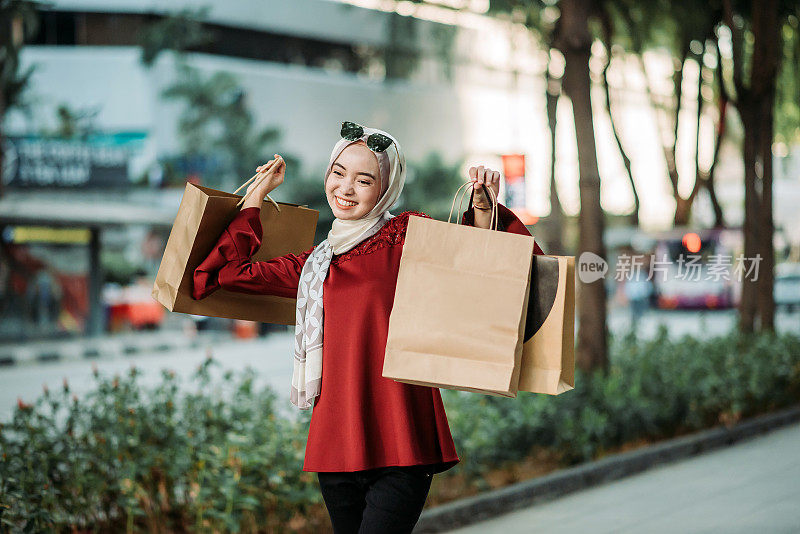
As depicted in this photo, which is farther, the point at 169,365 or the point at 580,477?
the point at 169,365

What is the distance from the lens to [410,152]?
32.8 metres

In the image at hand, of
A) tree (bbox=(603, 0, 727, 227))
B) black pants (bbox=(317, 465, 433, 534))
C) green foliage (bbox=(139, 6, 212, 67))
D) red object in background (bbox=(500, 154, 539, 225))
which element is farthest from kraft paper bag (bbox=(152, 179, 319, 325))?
green foliage (bbox=(139, 6, 212, 67))

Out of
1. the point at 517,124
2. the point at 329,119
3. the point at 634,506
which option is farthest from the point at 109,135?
the point at 634,506

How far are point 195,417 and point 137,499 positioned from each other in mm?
635

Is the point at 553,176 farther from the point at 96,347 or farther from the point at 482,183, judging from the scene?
the point at 96,347

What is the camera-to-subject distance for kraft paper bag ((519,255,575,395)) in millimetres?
2527

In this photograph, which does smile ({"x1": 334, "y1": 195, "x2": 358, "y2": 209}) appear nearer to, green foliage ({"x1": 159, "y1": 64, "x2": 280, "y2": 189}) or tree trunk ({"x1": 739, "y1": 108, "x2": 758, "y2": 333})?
tree trunk ({"x1": 739, "y1": 108, "x2": 758, "y2": 333})

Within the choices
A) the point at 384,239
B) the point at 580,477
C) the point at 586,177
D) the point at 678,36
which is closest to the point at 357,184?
the point at 384,239

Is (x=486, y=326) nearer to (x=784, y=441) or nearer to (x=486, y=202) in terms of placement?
(x=486, y=202)

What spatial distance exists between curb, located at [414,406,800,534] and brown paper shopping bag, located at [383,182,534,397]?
283 centimetres

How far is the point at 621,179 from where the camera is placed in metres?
44.0

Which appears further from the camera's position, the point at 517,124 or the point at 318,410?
the point at 517,124

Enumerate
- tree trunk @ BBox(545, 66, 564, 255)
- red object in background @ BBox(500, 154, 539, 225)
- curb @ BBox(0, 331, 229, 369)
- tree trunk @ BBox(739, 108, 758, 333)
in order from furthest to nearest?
curb @ BBox(0, 331, 229, 369) → red object in background @ BBox(500, 154, 539, 225) → tree trunk @ BBox(545, 66, 564, 255) → tree trunk @ BBox(739, 108, 758, 333)

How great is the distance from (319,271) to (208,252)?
13.7 inches
